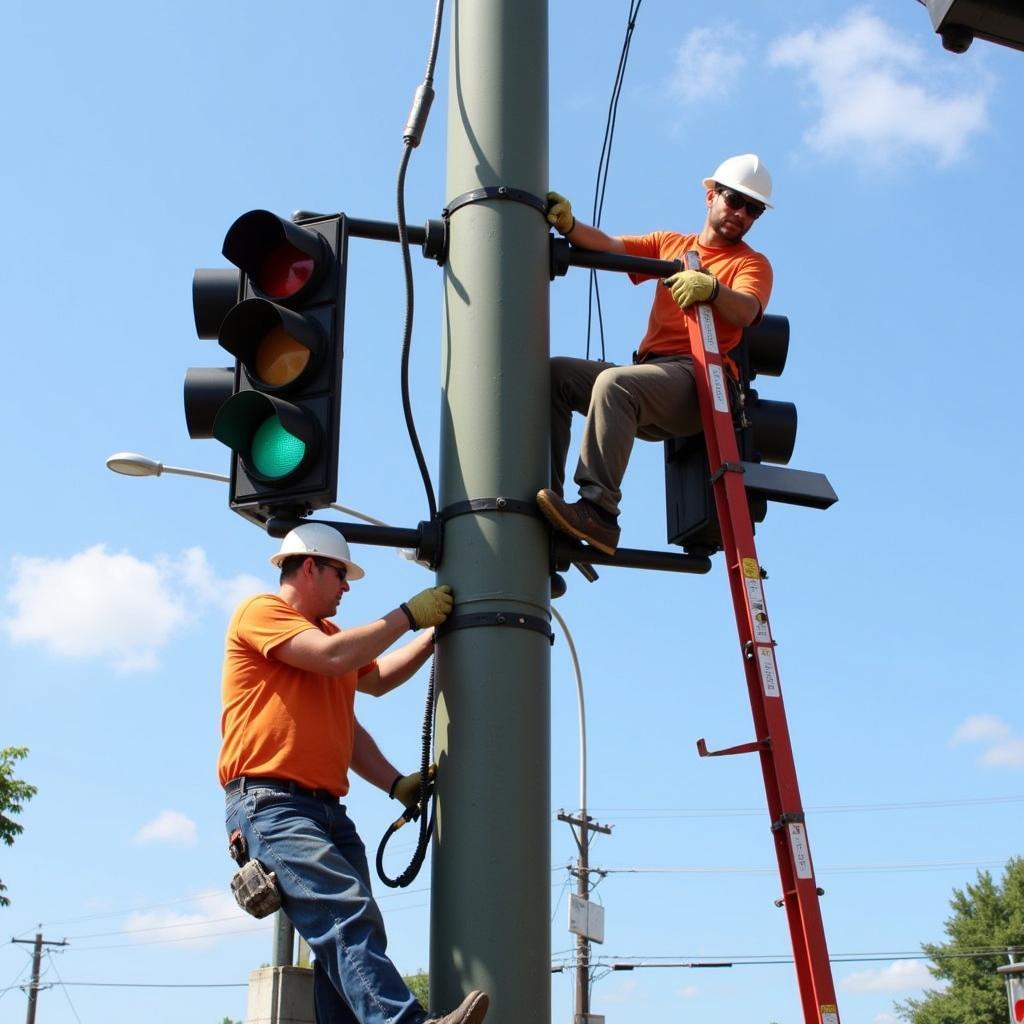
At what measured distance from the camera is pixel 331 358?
4355mm

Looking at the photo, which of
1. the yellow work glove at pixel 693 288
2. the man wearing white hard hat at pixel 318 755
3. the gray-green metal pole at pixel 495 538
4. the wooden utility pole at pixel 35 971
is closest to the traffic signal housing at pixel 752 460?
the yellow work glove at pixel 693 288

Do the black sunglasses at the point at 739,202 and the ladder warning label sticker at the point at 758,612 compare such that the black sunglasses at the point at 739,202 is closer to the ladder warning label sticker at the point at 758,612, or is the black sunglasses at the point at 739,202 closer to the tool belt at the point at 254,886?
the ladder warning label sticker at the point at 758,612

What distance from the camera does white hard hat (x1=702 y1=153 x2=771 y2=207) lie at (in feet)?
18.9

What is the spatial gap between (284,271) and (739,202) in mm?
2136

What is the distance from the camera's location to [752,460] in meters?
4.89

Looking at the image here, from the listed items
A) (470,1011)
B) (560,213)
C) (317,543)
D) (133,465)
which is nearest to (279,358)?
(317,543)

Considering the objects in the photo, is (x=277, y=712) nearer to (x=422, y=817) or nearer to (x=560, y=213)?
(x=422, y=817)

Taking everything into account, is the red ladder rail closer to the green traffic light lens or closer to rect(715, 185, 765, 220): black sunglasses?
rect(715, 185, 765, 220): black sunglasses

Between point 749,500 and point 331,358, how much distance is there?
1.44 m

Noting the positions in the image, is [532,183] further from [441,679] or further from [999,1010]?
[999,1010]

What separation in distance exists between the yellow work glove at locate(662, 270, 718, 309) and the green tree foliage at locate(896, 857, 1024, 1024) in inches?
2305

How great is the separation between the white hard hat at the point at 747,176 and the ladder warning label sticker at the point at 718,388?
1226 millimetres

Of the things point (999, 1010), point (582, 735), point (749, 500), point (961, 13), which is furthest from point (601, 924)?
point (999, 1010)

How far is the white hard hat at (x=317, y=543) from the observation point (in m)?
4.55
